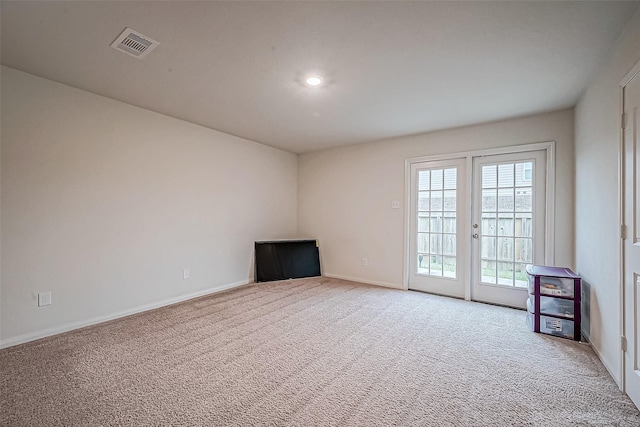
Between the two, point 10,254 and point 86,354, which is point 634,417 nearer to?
point 86,354

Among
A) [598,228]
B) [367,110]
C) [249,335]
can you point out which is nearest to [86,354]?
[249,335]

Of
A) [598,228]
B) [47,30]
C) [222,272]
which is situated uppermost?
[47,30]

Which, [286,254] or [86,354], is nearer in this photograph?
[86,354]

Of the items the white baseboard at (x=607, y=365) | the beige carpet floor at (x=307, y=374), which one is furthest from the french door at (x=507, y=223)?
the white baseboard at (x=607, y=365)

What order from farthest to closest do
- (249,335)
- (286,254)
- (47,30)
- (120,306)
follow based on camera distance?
(286,254) → (120,306) → (249,335) → (47,30)

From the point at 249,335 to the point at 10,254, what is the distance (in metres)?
2.20

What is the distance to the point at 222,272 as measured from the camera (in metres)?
4.30

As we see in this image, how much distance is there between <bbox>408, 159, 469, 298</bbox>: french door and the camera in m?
3.96

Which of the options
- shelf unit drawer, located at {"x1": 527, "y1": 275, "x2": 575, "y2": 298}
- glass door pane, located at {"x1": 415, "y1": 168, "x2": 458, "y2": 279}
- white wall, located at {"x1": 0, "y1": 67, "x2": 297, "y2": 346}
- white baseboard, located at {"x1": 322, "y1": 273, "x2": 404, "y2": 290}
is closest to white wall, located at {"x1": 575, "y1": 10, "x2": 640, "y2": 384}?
shelf unit drawer, located at {"x1": 527, "y1": 275, "x2": 575, "y2": 298}

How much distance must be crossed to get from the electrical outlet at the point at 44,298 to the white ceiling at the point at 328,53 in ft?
6.64

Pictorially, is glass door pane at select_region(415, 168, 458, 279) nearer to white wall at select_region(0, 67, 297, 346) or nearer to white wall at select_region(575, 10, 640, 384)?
white wall at select_region(575, 10, 640, 384)

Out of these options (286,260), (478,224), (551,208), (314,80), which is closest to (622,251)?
(551,208)

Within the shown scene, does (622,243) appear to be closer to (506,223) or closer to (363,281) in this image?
(506,223)

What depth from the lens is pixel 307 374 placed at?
208 centimetres
